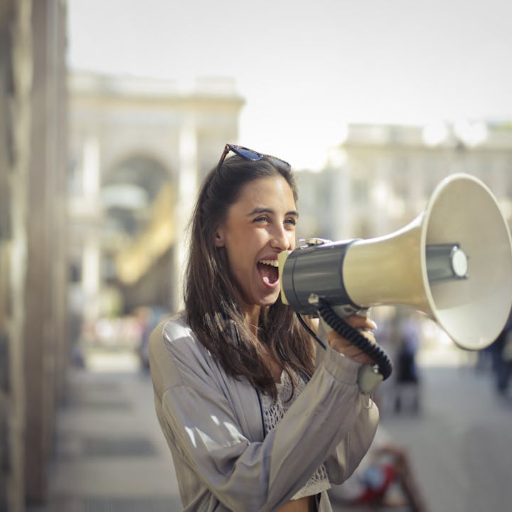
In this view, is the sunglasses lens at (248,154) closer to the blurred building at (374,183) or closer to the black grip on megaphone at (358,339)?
the black grip on megaphone at (358,339)

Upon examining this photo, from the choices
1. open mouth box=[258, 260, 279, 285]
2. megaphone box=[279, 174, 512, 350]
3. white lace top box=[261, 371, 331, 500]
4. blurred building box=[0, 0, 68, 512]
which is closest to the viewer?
megaphone box=[279, 174, 512, 350]

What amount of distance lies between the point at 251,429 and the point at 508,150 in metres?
41.9

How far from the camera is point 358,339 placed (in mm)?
1270

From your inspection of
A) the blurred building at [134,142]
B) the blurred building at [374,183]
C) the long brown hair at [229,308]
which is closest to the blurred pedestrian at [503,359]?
the long brown hair at [229,308]

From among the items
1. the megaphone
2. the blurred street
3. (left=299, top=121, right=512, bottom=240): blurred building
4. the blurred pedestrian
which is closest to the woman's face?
the megaphone

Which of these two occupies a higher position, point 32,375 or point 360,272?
point 360,272

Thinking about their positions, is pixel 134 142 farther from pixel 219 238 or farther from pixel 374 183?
pixel 219 238

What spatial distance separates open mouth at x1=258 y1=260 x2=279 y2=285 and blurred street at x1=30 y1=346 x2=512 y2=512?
17.3ft

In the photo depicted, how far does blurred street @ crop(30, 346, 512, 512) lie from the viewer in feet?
22.2

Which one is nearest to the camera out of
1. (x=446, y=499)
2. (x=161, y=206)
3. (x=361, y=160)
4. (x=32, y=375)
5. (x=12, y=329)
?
(x=12, y=329)

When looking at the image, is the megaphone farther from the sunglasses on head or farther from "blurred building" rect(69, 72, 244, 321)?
"blurred building" rect(69, 72, 244, 321)

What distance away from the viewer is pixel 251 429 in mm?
1438

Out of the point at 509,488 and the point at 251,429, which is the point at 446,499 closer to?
the point at 509,488

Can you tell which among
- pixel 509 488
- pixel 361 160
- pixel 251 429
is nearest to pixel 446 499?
pixel 509 488
